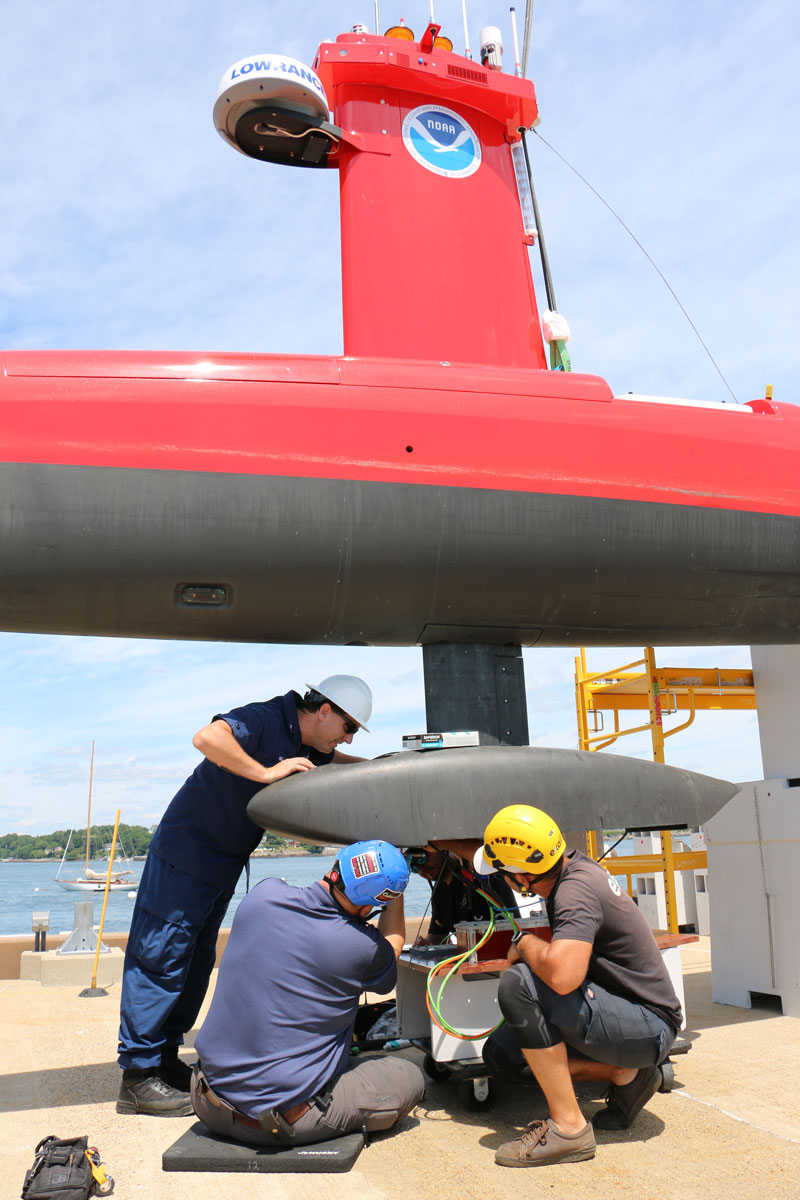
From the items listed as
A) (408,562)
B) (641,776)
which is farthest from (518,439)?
(641,776)

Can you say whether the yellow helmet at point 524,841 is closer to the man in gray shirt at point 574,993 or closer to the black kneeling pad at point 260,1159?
the man in gray shirt at point 574,993

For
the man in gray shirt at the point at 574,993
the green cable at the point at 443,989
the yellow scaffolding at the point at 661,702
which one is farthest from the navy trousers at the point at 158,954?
the yellow scaffolding at the point at 661,702

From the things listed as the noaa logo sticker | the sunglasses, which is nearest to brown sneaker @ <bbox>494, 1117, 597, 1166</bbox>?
the sunglasses

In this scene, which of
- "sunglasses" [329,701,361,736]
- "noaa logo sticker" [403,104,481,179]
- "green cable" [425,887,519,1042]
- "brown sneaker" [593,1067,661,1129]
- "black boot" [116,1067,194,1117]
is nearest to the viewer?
"brown sneaker" [593,1067,661,1129]

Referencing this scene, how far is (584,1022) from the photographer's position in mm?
2771

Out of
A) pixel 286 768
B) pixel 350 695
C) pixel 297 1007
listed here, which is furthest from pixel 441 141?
pixel 297 1007

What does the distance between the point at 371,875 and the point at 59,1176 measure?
1.12 metres

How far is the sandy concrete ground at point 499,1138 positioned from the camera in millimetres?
2535

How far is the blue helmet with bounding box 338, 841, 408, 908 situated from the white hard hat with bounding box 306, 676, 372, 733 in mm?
903

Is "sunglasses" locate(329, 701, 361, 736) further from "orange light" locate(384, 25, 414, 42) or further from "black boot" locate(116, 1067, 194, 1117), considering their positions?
"orange light" locate(384, 25, 414, 42)

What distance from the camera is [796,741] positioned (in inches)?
199

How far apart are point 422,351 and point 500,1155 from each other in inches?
131

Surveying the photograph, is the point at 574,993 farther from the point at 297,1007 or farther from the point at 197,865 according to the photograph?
the point at 197,865

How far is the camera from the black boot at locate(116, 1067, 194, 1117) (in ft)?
10.9
